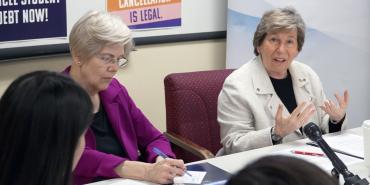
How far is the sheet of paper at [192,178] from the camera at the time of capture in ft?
6.27

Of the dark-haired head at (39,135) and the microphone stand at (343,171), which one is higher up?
the dark-haired head at (39,135)

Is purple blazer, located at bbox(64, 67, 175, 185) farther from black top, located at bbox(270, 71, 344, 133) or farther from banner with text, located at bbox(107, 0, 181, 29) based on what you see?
banner with text, located at bbox(107, 0, 181, 29)

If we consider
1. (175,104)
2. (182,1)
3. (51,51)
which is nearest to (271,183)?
(175,104)

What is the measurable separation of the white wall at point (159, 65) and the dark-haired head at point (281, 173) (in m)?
2.49

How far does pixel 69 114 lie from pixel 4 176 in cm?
19

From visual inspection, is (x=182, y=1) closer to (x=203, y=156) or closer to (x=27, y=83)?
(x=203, y=156)

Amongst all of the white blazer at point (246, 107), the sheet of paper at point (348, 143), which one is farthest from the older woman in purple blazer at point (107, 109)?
the sheet of paper at point (348, 143)

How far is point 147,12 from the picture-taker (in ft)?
10.6

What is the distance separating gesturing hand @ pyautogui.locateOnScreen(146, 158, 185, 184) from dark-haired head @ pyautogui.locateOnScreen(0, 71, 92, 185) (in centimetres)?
70

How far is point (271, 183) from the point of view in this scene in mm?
715

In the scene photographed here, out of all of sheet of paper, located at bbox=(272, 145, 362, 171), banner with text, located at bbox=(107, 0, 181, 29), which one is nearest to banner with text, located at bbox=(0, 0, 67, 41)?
banner with text, located at bbox=(107, 0, 181, 29)

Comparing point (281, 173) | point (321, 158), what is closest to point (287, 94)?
point (321, 158)

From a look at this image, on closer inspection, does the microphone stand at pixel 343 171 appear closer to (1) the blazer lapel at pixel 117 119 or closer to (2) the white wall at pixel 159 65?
(1) the blazer lapel at pixel 117 119

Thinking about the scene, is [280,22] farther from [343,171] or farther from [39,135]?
[39,135]
